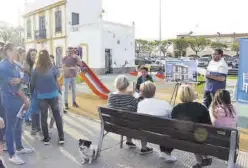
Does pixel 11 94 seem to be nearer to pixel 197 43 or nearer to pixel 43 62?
pixel 43 62

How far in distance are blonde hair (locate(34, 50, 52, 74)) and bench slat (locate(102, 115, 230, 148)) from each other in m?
1.39

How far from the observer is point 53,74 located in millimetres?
5332

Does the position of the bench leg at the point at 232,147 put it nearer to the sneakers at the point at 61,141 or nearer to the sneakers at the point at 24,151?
Answer: the sneakers at the point at 61,141

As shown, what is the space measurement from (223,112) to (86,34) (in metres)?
22.7

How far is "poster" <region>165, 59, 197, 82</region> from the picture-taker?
27.0ft

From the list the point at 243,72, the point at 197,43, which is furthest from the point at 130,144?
the point at 197,43

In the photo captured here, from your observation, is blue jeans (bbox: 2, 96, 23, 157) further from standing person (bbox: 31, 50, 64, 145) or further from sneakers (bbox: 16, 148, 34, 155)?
standing person (bbox: 31, 50, 64, 145)

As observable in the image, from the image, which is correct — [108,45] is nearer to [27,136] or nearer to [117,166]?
[27,136]

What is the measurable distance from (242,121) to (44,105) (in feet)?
14.6

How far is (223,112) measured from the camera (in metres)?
4.06

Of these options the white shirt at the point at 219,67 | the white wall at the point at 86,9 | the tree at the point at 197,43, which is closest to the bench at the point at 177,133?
the white shirt at the point at 219,67

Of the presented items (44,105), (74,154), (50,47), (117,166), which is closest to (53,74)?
(44,105)

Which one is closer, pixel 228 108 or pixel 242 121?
pixel 228 108

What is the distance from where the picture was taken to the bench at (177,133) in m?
3.43
